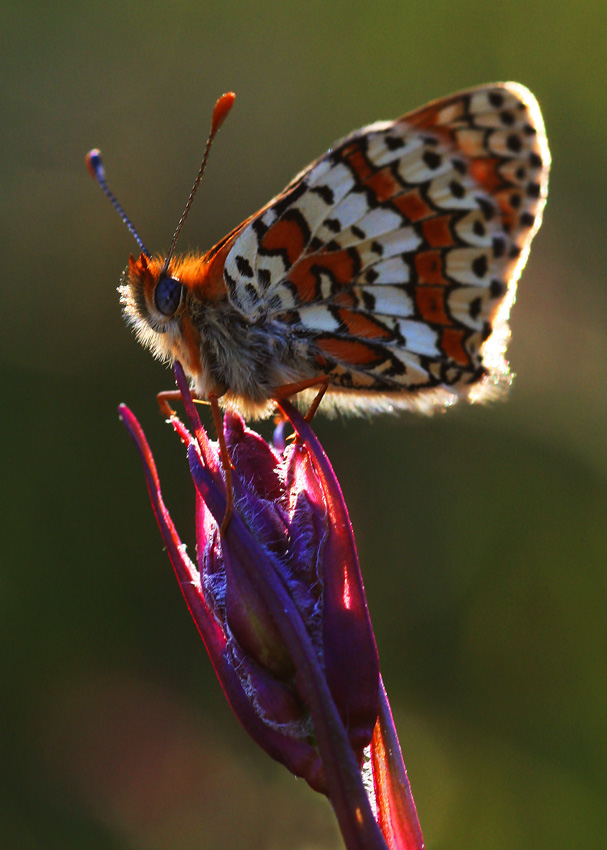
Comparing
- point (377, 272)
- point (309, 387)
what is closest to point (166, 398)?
point (309, 387)

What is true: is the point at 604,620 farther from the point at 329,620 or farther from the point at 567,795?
the point at 329,620

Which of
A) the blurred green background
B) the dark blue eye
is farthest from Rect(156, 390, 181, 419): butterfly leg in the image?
the blurred green background

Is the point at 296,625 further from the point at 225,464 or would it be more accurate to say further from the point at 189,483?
the point at 189,483

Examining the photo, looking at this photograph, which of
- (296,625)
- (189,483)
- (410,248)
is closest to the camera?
(296,625)

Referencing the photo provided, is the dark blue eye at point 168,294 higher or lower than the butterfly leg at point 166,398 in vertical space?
higher

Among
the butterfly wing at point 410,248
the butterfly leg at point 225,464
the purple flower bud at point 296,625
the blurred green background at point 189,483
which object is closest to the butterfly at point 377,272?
the butterfly wing at point 410,248

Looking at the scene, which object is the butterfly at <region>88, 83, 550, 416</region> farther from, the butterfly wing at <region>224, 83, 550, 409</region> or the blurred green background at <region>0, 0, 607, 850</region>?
the blurred green background at <region>0, 0, 607, 850</region>

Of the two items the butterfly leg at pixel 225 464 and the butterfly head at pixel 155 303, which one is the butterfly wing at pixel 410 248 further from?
the butterfly leg at pixel 225 464
